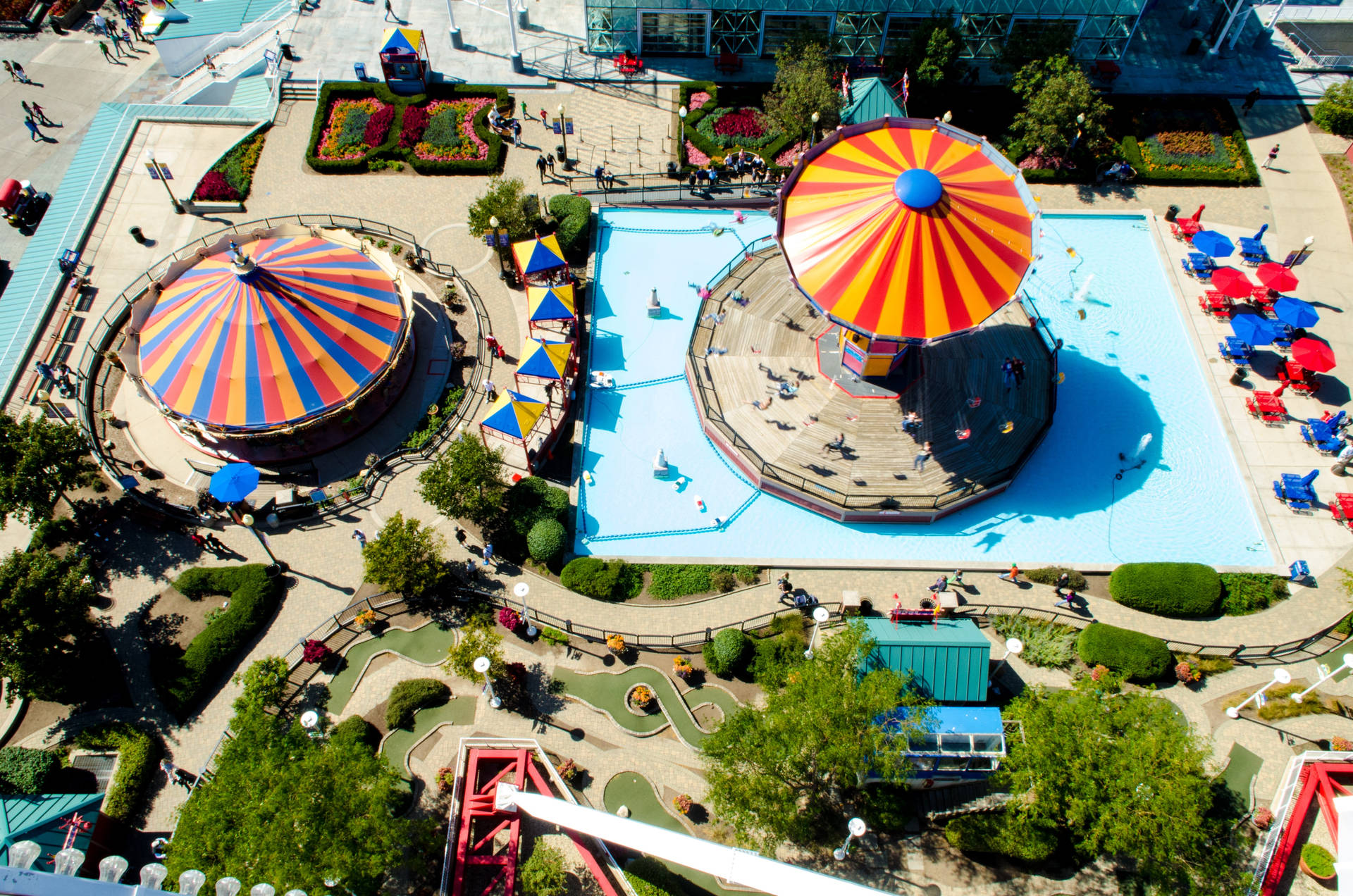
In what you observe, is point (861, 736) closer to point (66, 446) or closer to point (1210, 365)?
point (1210, 365)

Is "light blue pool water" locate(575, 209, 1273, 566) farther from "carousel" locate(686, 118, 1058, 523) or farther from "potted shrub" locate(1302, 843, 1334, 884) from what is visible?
"potted shrub" locate(1302, 843, 1334, 884)

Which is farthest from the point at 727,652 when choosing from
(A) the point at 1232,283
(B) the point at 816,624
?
(A) the point at 1232,283

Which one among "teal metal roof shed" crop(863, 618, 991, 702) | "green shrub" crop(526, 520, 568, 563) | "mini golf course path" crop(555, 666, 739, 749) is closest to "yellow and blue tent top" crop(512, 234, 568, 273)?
"green shrub" crop(526, 520, 568, 563)

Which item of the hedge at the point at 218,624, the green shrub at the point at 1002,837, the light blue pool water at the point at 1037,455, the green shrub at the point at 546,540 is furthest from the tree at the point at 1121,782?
the hedge at the point at 218,624

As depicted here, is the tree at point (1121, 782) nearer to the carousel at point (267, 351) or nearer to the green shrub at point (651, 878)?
the green shrub at point (651, 878)

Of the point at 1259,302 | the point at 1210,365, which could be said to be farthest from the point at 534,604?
the point at 1259,302
